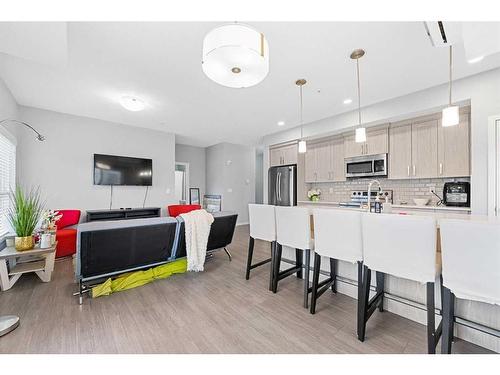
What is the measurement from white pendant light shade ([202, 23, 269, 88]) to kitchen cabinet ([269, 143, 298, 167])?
12.9 feet

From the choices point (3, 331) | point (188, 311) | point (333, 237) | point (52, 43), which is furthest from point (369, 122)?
point (3, 331)

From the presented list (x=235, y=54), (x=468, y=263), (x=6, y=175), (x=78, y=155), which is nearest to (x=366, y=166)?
(x=468, y=263)

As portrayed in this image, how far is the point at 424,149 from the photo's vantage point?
11.3 feet

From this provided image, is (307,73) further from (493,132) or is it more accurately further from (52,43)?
(52,43)

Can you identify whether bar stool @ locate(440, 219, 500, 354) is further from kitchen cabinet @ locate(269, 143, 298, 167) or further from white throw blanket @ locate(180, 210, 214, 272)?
kitchen cabinet @ locate(269, 143, 298, 167)

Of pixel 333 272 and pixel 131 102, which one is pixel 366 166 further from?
pixel 131 102

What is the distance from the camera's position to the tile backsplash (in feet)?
11.6

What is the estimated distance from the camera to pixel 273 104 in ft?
12.0

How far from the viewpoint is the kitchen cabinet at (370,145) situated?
12.7ft

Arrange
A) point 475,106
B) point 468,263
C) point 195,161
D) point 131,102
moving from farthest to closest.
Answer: point 195,161 → point 131,102 → point 475,106 → point 468,263

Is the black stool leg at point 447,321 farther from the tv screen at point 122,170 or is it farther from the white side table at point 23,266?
the tv screen at point 122,170

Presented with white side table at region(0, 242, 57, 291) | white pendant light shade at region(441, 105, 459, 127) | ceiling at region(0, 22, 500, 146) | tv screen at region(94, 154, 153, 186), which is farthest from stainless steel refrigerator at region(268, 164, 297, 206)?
white side table at region(0, 242, 57, 291)

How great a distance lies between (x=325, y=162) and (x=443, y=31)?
3321 millimetres

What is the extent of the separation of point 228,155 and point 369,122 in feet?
13.6
